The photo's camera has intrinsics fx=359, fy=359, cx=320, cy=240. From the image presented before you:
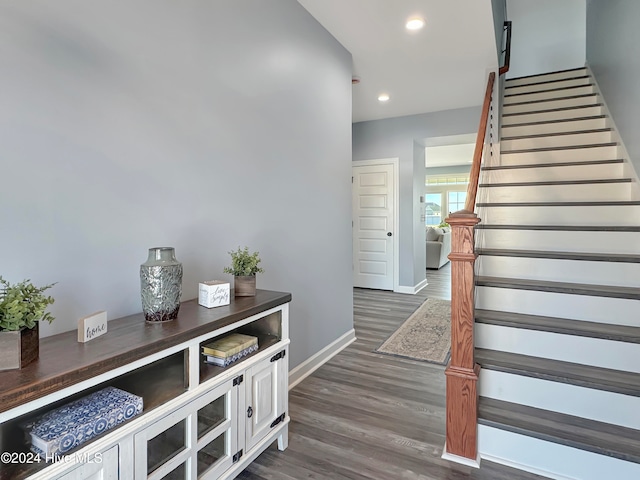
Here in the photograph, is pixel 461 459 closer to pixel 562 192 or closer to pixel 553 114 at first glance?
pixel 562 192

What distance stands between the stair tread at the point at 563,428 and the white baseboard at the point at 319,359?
1.28 meters

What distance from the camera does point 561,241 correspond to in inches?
109

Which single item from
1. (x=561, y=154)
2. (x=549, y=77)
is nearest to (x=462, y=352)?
(x=561, y=154)

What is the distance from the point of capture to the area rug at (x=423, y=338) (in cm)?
323

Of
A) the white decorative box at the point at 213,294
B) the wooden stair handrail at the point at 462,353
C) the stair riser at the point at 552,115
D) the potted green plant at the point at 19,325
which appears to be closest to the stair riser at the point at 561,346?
the wooden stair handrail at the point at 462,353

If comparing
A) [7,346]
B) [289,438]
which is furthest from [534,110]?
[7,346]

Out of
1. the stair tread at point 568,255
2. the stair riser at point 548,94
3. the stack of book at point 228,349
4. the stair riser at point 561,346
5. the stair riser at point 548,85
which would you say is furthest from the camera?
the stair riser at point 548,85

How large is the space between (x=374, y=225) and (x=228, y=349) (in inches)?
182

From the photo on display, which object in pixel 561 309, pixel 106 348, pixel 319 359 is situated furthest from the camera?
pixel 319 359

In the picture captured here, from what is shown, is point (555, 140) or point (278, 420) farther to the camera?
point (555, 140)

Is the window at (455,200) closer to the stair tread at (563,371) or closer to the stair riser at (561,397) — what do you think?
the stair tread at (563,371)

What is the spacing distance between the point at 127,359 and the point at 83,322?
8.3 inches

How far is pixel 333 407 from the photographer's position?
7.75 ft

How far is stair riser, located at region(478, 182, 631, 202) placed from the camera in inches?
122
